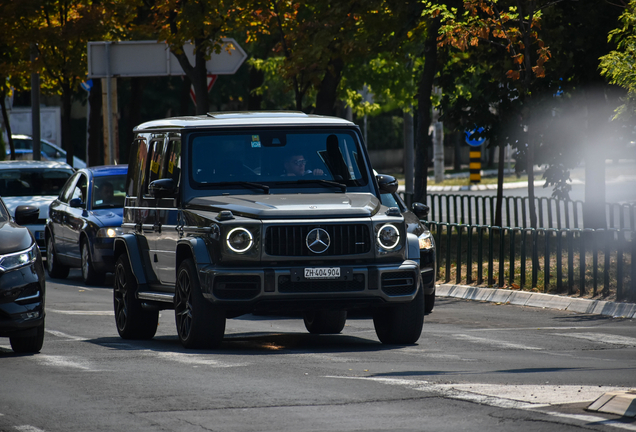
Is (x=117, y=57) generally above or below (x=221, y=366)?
above

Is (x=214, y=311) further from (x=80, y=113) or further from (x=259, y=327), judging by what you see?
(x=80, y=113)

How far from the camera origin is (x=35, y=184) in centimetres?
2178

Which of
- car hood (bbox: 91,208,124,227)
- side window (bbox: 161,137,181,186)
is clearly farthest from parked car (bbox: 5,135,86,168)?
side window (bbox: 161,137,181,186)

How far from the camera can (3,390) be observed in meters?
8.32

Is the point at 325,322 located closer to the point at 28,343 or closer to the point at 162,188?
the point at 162,188

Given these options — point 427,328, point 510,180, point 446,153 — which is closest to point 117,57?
point 427,328

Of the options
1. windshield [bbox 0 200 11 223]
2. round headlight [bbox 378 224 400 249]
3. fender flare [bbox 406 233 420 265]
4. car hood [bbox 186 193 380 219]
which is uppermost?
car hood [bbox 186 193 380 219]

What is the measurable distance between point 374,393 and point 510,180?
126 ft

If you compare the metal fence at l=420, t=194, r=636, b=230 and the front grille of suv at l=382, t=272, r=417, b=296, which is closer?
the front grille of suv at l=382, t=272, r=417, b=296

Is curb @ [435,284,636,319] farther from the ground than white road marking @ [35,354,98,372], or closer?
closer

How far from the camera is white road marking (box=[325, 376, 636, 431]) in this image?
7523 millimetres

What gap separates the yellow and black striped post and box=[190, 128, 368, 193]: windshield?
105 ft

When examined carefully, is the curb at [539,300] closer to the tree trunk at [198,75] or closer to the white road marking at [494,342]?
the white road marking at [494,342]

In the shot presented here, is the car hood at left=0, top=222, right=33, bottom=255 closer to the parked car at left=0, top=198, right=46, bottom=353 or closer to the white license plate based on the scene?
the parked car at left=0, top=198, right=46, bottom=353
